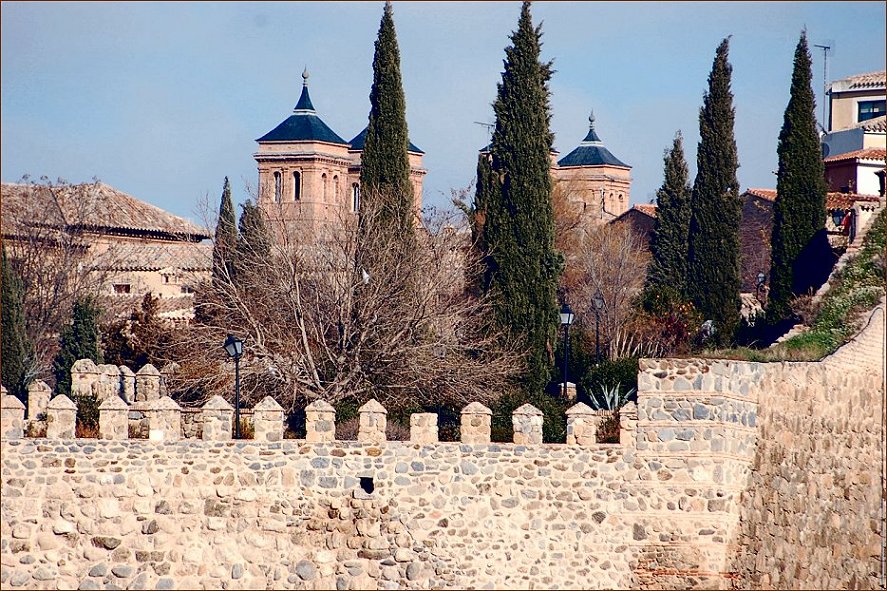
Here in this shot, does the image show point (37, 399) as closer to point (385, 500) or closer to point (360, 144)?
point (385, 500)

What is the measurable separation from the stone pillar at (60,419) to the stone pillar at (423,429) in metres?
3.41

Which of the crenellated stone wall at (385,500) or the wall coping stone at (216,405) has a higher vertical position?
the wall coping stone at (216,405)

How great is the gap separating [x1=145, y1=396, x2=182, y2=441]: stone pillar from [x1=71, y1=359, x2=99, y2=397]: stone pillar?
3301 mm

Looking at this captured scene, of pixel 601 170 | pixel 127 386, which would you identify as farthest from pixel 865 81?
pixel 127 386

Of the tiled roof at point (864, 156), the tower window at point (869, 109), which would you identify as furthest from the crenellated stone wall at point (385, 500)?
the tower window at point (869, 109)

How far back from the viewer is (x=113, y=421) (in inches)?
608

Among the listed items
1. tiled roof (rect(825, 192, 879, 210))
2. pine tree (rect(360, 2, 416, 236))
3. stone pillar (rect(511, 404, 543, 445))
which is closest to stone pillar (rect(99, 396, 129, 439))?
stone pillar (rect(511, 404, 543, 445))

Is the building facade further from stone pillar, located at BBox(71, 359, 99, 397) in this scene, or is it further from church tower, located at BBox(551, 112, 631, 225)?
stone pillar, located at BBox(71, 359, 99, 397)

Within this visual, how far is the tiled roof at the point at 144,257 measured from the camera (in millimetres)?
35531

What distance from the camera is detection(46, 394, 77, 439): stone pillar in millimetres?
15320

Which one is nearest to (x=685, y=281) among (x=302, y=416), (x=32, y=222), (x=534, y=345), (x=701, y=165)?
(x=701, y=165)

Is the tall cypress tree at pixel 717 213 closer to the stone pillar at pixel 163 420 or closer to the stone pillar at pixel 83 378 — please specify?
the stone pillar at pixel 83 378

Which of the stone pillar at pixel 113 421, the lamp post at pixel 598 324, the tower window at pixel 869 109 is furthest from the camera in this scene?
the tower window at pixel 869 109

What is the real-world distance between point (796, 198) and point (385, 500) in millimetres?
14974
